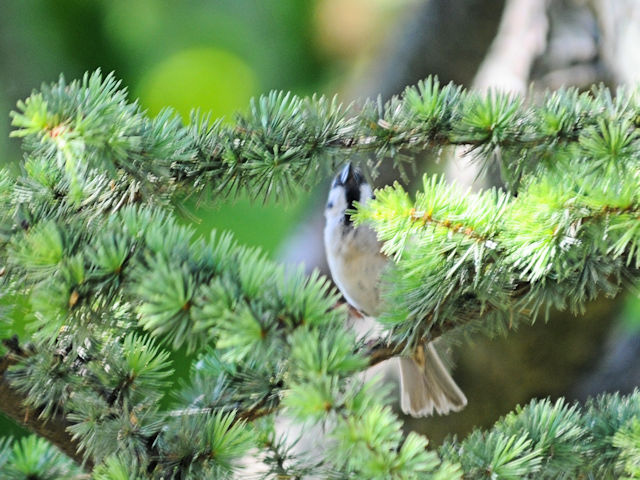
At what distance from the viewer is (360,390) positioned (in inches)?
27.0

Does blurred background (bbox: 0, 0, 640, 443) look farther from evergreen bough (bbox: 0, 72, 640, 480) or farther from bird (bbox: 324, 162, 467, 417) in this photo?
evergreen bough (bbox: 0, 72, 640, 480)

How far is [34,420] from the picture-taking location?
995 mm

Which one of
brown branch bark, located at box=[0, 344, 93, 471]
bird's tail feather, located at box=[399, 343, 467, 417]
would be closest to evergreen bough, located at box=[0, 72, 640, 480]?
brown branch bark, located at box=[0, 344, 93, 471]

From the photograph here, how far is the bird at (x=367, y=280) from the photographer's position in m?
1.66

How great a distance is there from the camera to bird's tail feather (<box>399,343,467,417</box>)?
166cm

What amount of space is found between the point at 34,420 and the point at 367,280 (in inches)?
34.6

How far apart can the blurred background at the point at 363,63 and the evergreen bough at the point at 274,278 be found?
1.10 m

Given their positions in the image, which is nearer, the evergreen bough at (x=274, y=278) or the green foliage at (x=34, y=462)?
the evergreen bough at (x=274, y=278)

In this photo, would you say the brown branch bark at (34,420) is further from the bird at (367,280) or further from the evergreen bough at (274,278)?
the bird at (367,280)

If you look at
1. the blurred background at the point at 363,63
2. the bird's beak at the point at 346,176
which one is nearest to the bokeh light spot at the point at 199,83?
the blurred background at the point at 363,63

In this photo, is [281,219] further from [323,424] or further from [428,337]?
[323,424]

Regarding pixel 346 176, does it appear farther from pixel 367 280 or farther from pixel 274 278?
pixel 274 278

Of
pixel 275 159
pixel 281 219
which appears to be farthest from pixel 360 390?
pixel 281 219

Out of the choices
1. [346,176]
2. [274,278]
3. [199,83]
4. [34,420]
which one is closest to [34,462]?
[34,420]
